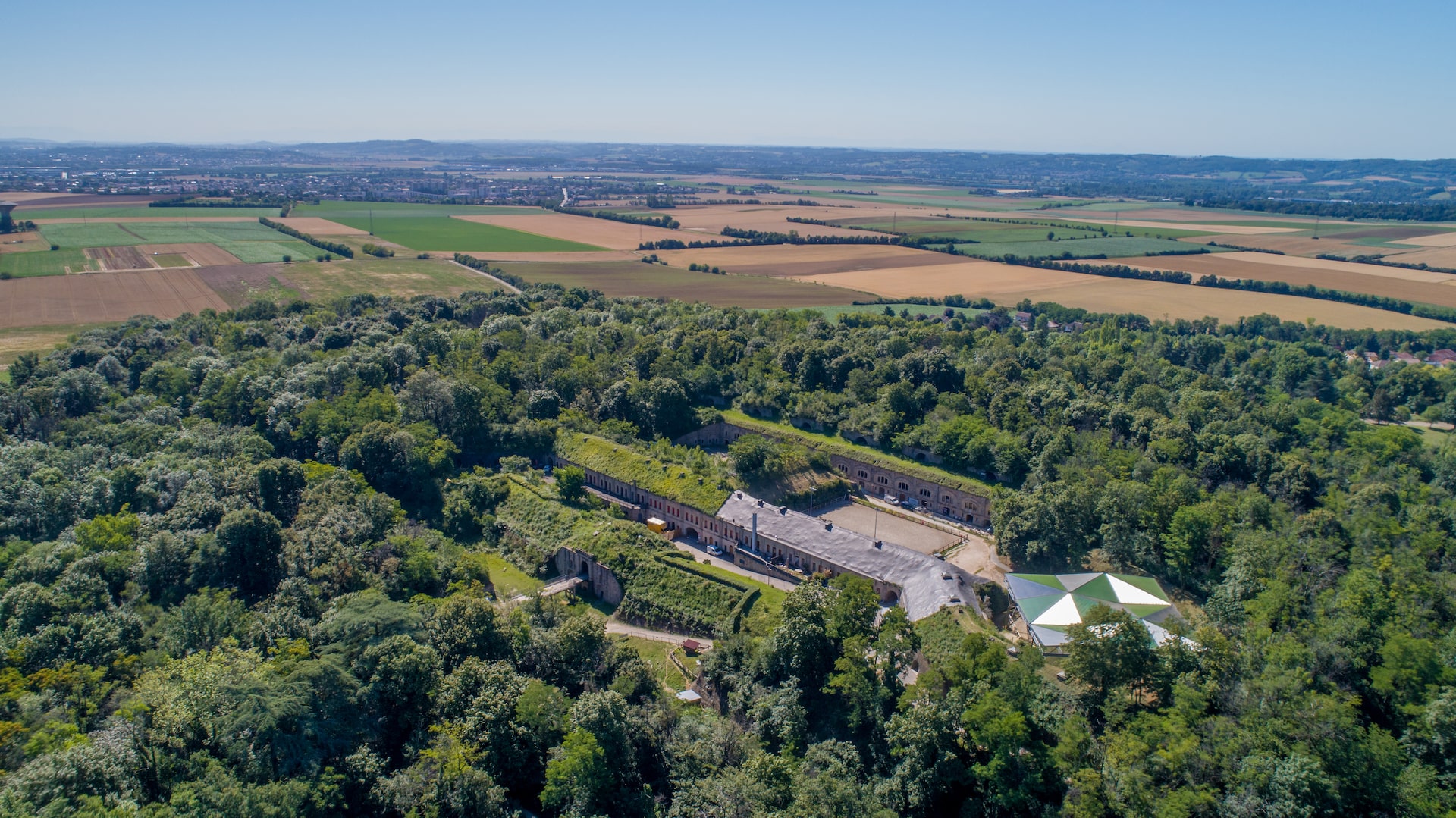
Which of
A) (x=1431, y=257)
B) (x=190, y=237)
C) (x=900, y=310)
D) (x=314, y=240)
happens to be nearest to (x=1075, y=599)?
(x=900, y=310)

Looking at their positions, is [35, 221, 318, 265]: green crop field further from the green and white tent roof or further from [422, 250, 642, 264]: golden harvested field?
the green and white tent roof

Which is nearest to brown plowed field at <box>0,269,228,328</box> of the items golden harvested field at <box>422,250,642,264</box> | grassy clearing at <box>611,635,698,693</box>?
golden harvested field at <box>422,250,642,264</box>

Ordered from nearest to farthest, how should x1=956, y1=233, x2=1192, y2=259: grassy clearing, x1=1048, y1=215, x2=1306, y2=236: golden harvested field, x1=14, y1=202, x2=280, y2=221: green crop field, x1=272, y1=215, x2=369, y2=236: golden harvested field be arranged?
x1=956, y1=233, x2=1192, y2=259: grassy clearing < x1=272, y1=215, x2=369, y2=236: golden harvested field < x1=14, y1=202, x2=280, y2=221: green crop field < x1=1048, y1=215, x2=1306, y2=236: golden harvested field

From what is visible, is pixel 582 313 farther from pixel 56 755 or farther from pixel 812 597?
pixel 56 755

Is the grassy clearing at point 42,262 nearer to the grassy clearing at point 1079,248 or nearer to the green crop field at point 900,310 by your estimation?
the green crop field at point 900,310

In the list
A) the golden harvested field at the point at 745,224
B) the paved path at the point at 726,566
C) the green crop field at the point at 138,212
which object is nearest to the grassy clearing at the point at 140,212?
the green crop field at the point at 138,212
